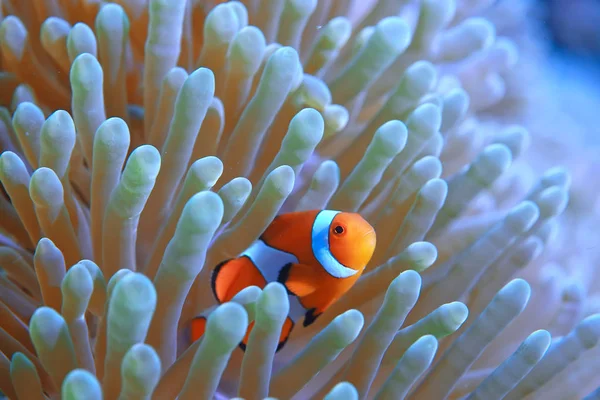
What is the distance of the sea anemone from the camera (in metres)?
0.69

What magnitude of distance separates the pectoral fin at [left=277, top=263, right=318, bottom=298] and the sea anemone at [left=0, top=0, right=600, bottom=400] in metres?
0.07

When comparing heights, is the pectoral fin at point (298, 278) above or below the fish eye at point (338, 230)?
below

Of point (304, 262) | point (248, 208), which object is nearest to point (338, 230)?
point (304, 262)

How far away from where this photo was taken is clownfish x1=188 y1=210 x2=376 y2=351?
78 cm

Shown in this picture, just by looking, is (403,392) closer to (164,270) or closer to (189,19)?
(164,270)

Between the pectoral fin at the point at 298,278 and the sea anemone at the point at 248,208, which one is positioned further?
the pectoral fin at the point at 298,278

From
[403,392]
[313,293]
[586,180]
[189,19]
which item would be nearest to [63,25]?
[189,19]

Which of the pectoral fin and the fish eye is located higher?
the fish eye

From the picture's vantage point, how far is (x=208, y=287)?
34.1 inches

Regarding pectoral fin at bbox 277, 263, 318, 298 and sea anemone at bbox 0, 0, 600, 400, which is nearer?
sea anemone at bbox 0, 0, 600, 400

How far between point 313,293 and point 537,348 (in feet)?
0.92

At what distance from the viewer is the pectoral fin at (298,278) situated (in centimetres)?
80

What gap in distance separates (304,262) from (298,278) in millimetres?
22

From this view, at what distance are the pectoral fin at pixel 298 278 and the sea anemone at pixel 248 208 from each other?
0.07 meters
